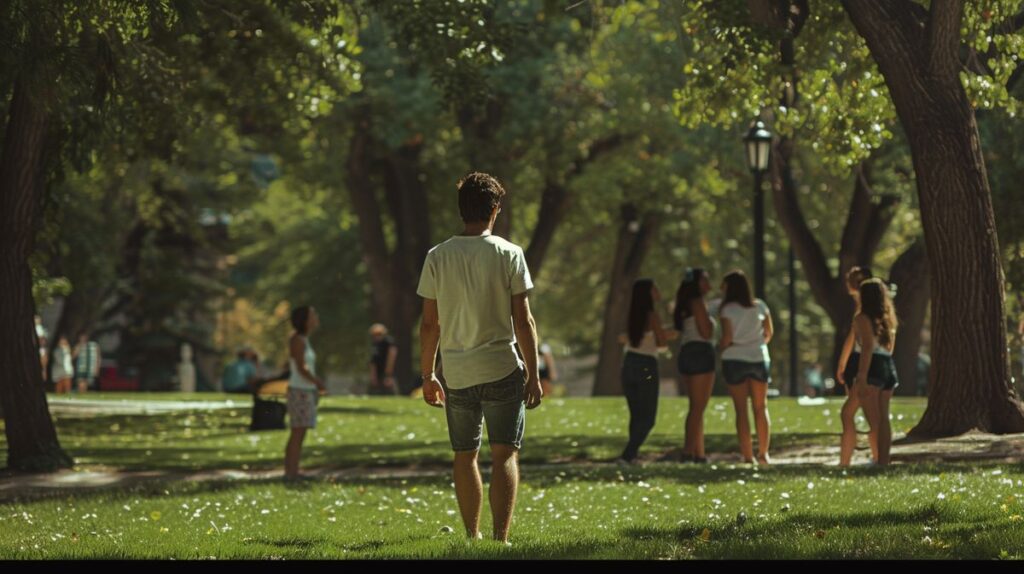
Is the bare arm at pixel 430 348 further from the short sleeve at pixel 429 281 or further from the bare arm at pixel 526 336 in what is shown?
the bare arm at pixel 526 336

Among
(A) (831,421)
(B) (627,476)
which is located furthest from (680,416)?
(B) (627,476)

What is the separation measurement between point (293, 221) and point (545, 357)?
103 feet

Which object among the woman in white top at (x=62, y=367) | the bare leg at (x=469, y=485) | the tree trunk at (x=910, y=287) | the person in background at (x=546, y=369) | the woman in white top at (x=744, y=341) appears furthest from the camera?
the woman in white top at (x=62, y=367)

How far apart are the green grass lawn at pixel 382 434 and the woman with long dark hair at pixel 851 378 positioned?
355 cm

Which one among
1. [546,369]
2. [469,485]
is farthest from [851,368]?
[546,369]

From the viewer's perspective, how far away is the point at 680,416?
81.9 ft

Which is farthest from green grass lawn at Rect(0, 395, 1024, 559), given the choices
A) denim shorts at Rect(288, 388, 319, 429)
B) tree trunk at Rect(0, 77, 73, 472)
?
tree trunk at Rect(0, 77, 73, 472)

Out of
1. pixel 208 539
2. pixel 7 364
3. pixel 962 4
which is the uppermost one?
pixel 962 4

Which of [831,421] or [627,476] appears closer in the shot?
[627,476]

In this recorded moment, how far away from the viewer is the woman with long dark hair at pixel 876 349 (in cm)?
1492

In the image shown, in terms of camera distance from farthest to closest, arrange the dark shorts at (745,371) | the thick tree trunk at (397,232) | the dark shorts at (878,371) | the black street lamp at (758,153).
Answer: the thick tree trunk at (397,232) → the black street lamp at (758,153) → the dark shorts at (745,371) → the dark shorts at (878,371)

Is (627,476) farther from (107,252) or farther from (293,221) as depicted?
(293,221)

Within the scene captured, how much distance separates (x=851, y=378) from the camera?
15.3 m

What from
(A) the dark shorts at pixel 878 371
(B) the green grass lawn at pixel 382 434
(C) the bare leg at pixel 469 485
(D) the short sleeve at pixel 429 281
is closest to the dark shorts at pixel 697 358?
(A) the dark shorts at pixel 878 371
